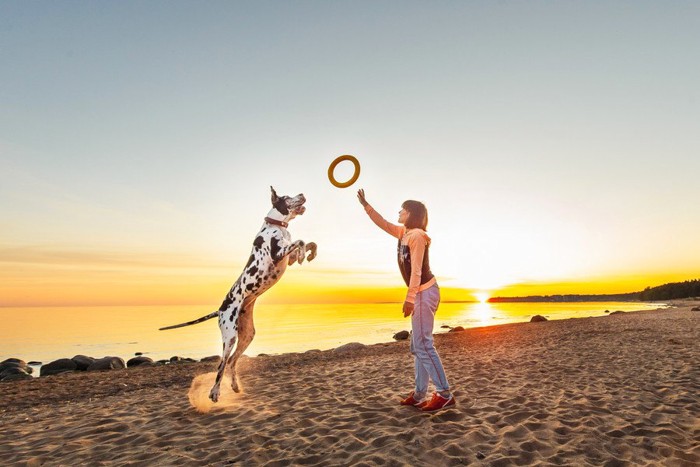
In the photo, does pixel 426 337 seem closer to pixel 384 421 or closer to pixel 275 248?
pixel 384 421

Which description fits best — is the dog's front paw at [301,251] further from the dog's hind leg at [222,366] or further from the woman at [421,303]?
the dog's hind leg at [222,366]

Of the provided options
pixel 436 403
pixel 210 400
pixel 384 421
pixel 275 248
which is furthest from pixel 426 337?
pixel 210 400

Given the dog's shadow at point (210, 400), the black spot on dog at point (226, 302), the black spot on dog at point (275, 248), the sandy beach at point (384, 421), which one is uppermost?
the black spot on dog at point (275, 248)

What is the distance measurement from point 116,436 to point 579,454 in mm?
5823

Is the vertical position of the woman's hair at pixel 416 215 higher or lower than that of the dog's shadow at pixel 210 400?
higher

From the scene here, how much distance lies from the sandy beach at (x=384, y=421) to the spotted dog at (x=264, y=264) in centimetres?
116

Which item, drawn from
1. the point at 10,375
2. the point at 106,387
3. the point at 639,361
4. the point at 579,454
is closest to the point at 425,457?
the point at 579,454

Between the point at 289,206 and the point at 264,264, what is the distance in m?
1.06

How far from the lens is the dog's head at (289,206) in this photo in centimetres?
662

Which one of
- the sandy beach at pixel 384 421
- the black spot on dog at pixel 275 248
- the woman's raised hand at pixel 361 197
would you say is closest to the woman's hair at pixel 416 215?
the woman's raised hand at pixel 361 197

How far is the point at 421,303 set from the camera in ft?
18.6

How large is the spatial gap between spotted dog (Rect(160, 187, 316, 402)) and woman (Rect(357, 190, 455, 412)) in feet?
5.18

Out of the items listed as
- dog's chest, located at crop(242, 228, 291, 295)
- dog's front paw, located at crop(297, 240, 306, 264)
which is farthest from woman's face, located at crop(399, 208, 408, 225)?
dog's chest, located at crop(242, 228, 291, 295)

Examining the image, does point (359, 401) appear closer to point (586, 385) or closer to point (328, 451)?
point (328, 451)
